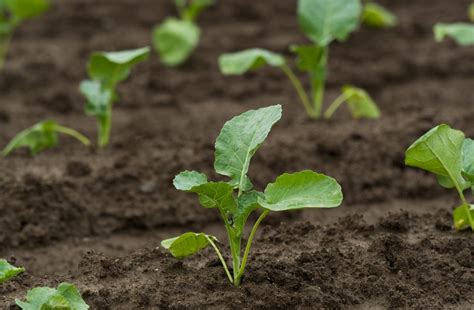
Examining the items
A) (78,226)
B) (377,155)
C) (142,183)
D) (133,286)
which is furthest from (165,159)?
(133,286)

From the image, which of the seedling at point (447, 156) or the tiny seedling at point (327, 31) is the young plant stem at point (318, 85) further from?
the seedling at point (447, 156)

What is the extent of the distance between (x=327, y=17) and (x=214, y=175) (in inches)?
43.5

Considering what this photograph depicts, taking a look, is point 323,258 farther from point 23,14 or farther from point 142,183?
point 23,14

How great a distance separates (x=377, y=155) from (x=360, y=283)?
138cm

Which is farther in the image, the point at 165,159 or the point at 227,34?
the point at 227,34

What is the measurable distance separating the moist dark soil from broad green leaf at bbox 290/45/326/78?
0.89 ft

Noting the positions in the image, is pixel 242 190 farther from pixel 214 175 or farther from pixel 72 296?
pixel 214 175

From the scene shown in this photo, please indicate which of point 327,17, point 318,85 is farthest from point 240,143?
point 327,17

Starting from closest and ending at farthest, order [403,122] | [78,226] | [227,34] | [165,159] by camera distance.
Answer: [78,226] → [165,159] → [403,122] → [227,34]

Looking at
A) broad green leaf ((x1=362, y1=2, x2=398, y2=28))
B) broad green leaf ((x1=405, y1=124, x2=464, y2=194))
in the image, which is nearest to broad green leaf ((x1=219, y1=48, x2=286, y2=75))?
broad green leaf ((x1=405, y1=124, x2=464, y2=194))

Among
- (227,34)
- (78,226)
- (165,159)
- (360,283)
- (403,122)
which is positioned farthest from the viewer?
(227,34)

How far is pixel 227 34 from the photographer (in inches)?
238

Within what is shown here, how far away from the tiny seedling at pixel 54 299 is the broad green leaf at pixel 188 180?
43cm

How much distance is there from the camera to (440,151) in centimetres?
298
